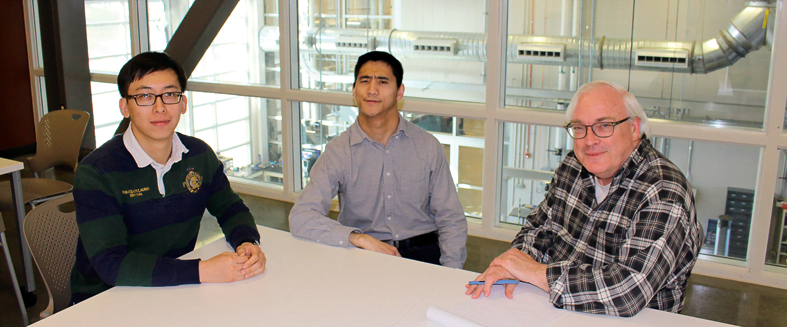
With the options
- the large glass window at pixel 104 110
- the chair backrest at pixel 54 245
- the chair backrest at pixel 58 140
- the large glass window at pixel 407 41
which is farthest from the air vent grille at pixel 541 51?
the large glass window at pixel 104 110

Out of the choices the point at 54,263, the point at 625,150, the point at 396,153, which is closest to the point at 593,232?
the point at 625,150

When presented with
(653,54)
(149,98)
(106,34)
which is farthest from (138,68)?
(106,34)

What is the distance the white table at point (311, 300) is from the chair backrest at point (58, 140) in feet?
8.13

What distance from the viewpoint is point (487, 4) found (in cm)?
375

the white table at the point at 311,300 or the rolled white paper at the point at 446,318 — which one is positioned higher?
the rolled white paper at the point at 446,318

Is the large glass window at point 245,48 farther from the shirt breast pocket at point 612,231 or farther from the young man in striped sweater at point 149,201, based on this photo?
the shirt breast pocket at point 612,231

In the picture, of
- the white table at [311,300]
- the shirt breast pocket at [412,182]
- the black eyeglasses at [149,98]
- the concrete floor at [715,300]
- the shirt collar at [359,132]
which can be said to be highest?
the black eyeglasses at [149,98]

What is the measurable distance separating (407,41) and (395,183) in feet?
6.19

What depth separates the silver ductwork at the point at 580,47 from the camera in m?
3.13

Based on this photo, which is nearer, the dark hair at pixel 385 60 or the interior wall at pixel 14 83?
the dark hair at pixel 385 60

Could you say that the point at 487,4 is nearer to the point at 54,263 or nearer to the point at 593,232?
the point at 593,232

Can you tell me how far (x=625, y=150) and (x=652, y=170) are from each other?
9 centimetres

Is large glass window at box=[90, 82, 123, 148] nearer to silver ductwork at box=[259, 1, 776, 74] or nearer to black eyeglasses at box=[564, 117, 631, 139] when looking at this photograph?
silver ductwork at box=[259, 1, 776, 74]

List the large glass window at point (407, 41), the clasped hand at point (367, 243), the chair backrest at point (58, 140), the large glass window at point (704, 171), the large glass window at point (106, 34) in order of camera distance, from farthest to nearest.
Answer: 1. the large glass window at point (106, 34)
2. the large glass window at point (407, 41)
3. the chair backrest at point (58, 140)
4. the large glass window at point (704, 171)
5. the clasped hand at point (367, 243)
